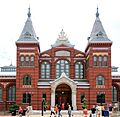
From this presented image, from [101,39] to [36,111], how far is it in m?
16.5

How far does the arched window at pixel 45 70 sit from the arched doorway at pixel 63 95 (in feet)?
10.9

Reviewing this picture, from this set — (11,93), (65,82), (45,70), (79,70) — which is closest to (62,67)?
(45,70)

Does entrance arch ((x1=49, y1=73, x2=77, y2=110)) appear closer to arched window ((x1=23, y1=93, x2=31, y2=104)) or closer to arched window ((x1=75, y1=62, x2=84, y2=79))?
arched window ((x1=23, y1=93, x2=31, y2=104))

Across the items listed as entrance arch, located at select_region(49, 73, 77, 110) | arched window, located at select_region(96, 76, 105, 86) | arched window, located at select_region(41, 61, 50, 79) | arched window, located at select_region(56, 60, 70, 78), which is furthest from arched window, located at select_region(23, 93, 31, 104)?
arched window, located at select_region(96, 76, 105, 86)

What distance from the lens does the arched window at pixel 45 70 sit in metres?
69.1

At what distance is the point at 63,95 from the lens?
67.8 m

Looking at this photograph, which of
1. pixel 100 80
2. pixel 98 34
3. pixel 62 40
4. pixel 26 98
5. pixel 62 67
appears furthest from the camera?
pixel 62 40

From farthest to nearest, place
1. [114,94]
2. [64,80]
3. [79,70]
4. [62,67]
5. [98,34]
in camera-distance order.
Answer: [114,94]
[79,70]
[62,67]
[98,34]
[64,80]

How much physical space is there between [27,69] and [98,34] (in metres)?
13.6

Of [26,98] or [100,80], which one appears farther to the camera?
[100,80]

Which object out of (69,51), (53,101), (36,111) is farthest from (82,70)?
(36,111)

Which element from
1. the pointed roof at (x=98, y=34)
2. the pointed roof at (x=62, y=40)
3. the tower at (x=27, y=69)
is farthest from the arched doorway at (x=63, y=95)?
the pointed roof at (x=98, y=34)

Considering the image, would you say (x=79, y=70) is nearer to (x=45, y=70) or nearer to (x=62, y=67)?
(x=62, y=67)

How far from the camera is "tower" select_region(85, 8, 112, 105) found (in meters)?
64.7
